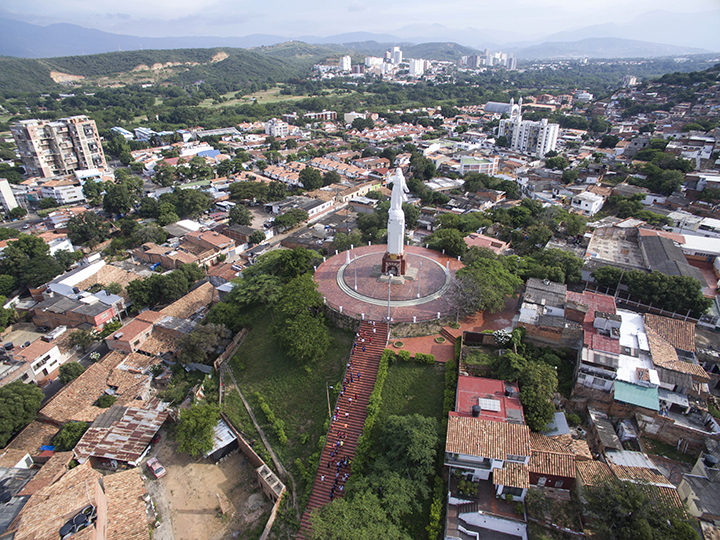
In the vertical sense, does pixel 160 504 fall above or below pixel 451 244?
below

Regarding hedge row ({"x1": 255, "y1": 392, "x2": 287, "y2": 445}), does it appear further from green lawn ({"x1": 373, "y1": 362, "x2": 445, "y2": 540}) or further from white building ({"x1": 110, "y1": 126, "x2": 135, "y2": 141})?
white building ({"x1": 110, "y1": 126, "x2": 135, "y2": 141})

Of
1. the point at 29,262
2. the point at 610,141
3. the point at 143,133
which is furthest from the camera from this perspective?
the point at 143,133

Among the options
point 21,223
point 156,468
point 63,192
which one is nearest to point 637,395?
point 156,468

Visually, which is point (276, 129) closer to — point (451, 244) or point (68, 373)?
point (451, 244)

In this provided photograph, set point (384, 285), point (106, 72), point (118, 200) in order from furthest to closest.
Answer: point (106, 72) → point (118, 200) → point (384, 285)

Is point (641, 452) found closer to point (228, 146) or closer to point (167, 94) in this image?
point (228, 146)

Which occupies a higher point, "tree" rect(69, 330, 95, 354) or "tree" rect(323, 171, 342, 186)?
"tree" rect(323, 171, 342, 186)

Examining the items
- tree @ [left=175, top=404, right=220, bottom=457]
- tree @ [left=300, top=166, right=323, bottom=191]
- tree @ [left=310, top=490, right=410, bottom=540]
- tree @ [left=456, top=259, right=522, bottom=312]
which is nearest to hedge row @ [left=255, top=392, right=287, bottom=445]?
tree @ [left=175, top=404, right=220, bottom=457]
